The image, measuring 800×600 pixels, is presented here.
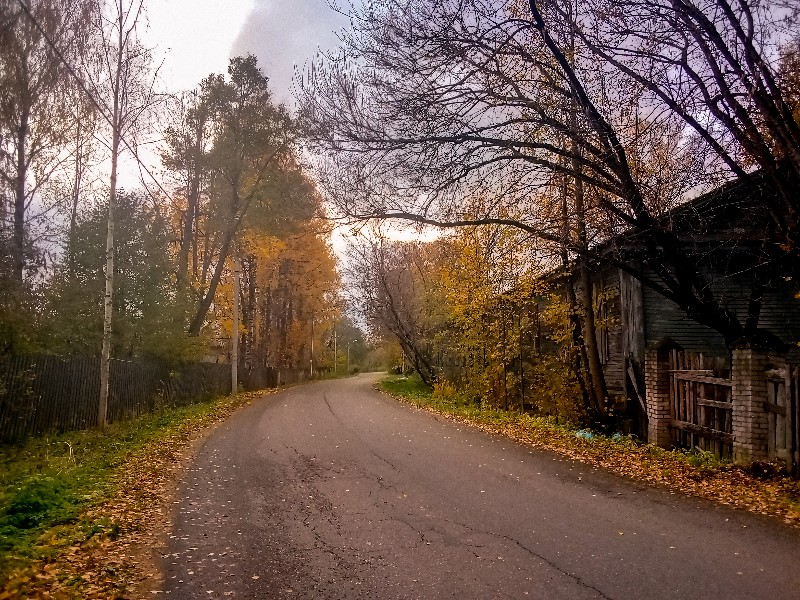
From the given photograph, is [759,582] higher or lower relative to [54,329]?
lower

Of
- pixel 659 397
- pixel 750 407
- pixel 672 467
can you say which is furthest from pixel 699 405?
pixel 750 407

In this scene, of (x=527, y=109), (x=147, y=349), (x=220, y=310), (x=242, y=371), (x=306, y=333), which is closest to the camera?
(x=527, y=109)

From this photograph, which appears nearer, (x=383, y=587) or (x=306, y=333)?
(x=383, y=587)

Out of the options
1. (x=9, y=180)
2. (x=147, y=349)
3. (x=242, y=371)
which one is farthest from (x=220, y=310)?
(x=9, y=180)

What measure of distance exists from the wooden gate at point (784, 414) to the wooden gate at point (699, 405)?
3.61ft

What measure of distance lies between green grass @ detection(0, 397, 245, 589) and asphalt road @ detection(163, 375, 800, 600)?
1.16m

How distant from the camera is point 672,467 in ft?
31.1

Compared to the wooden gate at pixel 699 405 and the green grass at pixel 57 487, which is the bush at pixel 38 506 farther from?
the wooden gate at pixel 699 405

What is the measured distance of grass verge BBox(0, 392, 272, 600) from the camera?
5199 mm

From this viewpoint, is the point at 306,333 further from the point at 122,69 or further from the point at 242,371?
the point at 122,69

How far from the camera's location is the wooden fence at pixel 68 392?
1335 cm

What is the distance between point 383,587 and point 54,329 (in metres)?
15.2

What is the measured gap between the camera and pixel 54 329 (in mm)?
16672

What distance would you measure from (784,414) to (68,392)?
15.6m
